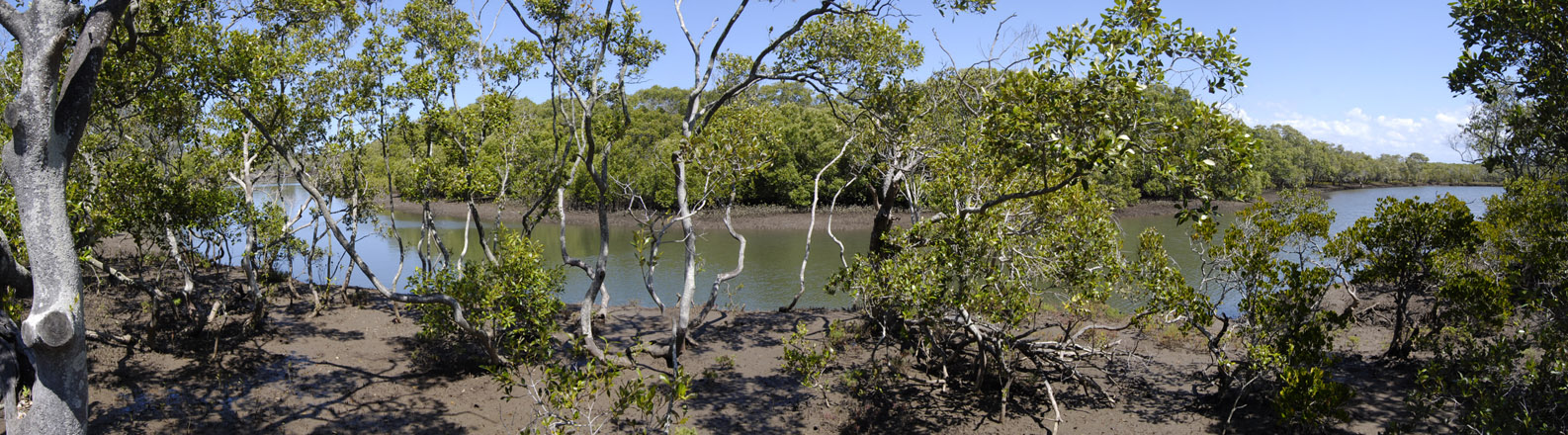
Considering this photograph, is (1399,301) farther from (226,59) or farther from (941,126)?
(226,59)

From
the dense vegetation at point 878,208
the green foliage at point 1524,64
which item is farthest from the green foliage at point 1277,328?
the green foliage at point 1524,64

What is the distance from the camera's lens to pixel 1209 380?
9094 millimetres

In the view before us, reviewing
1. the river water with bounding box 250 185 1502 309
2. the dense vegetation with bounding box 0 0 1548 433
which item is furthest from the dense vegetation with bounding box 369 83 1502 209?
the river water with bounding box 250 185 1502 309

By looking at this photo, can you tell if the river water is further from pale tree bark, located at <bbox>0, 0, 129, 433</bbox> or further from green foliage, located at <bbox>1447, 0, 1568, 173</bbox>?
pale tree bark, located at <bbox>0, 0, 129, 433</bbox>

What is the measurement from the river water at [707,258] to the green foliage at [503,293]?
273 cm

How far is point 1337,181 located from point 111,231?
84909 millimetres

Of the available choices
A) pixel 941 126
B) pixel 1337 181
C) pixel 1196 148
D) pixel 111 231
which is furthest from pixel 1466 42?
pixel 1337 181

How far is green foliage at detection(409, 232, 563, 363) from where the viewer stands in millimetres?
7480

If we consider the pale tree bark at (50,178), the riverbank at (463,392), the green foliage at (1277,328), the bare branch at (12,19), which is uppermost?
the bare branch at (12,19)

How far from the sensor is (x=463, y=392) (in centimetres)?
881

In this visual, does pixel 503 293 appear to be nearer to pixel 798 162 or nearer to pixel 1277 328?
pixel 1277 328

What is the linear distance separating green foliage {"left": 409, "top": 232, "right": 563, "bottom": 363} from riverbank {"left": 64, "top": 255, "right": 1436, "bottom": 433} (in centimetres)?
81

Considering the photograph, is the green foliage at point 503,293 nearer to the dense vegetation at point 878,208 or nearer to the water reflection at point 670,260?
the dense vegetation at point 878,208

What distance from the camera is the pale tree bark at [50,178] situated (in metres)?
4.31
